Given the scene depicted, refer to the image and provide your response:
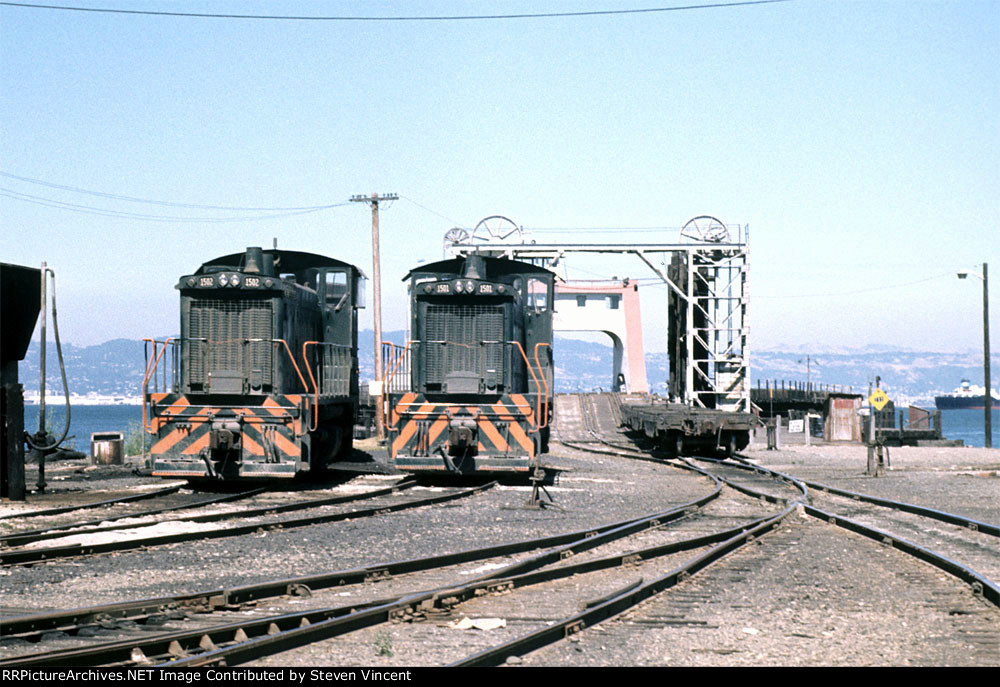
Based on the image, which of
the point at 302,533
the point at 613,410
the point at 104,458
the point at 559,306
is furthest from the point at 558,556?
the point at 559,306

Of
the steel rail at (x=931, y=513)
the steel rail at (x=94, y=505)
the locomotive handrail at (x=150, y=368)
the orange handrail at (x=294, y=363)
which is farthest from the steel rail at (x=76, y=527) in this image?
the steel rail at (x=931, y=513)

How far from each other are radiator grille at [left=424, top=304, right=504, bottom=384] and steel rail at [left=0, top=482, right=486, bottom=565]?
3.54 meters

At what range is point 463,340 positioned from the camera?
53.2 feet

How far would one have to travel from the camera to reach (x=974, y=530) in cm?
1170

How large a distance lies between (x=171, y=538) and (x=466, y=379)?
6815 millimetres

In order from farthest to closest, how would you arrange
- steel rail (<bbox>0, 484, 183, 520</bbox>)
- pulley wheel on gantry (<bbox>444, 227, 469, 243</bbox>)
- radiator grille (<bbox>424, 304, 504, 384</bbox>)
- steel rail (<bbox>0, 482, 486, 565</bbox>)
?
1. pulley wheel on gantry (<bbox>444, 227, 469, 243</bbox>)
2. radiator grille (<bbox>424, 304, 504, 384</bbox>)
3. steel rail (<bbox>0, 484, 183, 520</bbox>)
4. steel rail (<bbox>0, 482, 486, 565</bbox>)

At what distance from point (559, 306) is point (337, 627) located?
49958mm

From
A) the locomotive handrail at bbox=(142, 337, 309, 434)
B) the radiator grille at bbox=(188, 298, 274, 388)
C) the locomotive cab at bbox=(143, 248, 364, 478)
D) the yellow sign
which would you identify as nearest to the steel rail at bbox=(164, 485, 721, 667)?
the locomotive cab at bbox=(143, 248, 364, 478)

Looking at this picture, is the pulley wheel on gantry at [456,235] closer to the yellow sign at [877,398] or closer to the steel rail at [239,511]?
the yellow sign at [877,398]

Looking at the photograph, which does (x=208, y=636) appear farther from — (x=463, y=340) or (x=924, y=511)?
(x=463, y=340)

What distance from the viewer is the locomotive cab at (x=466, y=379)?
15484 millimetres

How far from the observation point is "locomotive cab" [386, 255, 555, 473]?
15484 mm

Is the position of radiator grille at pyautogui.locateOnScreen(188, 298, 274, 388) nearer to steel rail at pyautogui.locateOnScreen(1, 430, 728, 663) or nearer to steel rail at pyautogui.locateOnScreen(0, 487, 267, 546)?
steel rail at pyautogui.locateOnScreen(0, 487, 267, 546)
